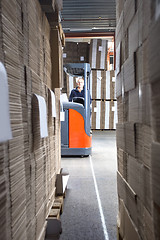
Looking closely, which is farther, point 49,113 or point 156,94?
point 49,113

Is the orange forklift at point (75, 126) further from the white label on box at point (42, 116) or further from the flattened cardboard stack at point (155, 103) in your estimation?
the flattened cardboard stack at point (155, 103)

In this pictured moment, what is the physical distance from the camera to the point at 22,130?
1.00 m

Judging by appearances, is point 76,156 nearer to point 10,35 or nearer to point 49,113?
point 49,113

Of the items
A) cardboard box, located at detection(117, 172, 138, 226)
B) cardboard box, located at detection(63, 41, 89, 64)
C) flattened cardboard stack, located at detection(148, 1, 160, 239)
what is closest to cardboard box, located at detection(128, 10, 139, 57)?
flattened cardboard stack, located at detection(148, 1, 160, 239)

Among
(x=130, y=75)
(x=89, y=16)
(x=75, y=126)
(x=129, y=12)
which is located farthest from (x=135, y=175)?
(x=89, y=16)

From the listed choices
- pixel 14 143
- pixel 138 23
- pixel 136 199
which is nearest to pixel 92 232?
pixel 136 199

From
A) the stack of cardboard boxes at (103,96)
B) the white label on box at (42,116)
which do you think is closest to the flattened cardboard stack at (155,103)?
the white label on box at (42,116)

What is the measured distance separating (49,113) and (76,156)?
3.30 meters

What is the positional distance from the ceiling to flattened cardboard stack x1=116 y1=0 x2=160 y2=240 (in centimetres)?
648

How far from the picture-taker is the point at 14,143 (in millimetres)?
886

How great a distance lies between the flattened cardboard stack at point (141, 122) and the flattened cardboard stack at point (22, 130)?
0.49 meters

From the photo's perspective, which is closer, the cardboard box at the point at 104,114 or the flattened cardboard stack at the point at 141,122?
the flattened cardboard stack at the point at 141,122

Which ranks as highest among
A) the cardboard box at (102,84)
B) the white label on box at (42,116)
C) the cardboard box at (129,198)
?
the cardboard box at (102,84)

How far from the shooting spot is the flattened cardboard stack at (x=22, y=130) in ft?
2.65
